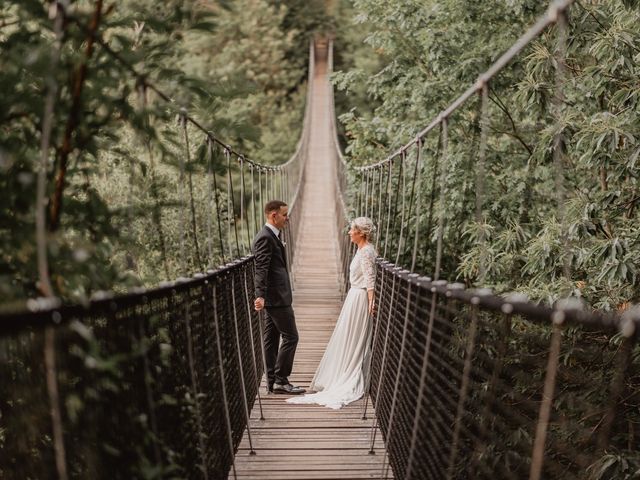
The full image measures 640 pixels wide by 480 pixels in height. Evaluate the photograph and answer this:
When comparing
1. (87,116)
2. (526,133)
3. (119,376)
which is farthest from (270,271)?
(526,133)

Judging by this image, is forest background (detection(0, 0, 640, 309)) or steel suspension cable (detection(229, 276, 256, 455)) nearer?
forest background (detection(0, 0, 640, 309))

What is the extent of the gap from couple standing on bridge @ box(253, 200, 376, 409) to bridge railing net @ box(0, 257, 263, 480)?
5.29ft

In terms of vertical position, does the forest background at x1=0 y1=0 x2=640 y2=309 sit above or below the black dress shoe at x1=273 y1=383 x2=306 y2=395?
above

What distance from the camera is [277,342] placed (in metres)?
4.37

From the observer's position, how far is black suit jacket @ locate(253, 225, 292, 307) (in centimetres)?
408

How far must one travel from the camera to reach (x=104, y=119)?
1.66 meters

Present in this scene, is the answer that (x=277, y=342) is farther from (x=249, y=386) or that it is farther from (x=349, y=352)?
(x=249, y=386)

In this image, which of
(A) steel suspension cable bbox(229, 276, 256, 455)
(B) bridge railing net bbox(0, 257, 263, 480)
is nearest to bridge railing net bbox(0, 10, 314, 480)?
(B) bridge railing net bbox(0, 257, 263, 480)

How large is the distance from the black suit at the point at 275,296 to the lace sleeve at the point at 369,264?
40 cm

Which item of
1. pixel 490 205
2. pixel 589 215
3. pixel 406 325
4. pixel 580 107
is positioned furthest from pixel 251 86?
pixel 490 205

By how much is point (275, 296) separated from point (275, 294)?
0.4 inches

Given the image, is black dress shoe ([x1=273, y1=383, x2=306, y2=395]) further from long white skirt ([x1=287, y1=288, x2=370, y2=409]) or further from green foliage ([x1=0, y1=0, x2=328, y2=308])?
green foliage ([x1=0, y1=0, x2=328, y2=308])

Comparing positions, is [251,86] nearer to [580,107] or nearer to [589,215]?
[589,215]

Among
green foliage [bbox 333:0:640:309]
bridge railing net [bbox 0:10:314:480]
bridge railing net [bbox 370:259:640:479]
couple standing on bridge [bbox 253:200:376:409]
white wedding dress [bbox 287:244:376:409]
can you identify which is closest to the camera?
bridge railing net [bbox 0:10:314:480]
